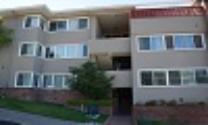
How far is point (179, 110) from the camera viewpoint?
25.3 meters

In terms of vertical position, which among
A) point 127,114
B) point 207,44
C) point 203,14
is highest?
point 203,14

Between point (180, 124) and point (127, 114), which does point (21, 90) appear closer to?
point (127, 114)

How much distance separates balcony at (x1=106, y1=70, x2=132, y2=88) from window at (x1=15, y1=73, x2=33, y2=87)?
25.9 ft

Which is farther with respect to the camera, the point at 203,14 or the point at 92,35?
the point at 92,35

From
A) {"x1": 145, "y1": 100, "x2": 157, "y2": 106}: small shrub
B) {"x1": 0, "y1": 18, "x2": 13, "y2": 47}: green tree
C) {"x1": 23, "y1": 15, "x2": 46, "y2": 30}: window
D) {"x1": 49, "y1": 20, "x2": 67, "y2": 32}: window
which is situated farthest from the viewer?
{"x1": 49, "y1": 20, "x2": 67, "y2": 32}: window

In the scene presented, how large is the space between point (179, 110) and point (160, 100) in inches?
110

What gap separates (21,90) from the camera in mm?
31422

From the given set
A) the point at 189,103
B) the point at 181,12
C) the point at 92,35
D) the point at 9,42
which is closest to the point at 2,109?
the point at 9,42

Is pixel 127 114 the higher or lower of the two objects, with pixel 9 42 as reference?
lower

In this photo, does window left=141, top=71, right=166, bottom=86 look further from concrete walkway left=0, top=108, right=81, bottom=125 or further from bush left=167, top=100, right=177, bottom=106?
concrete walkway left=0, top=108, right=81, bottom=125

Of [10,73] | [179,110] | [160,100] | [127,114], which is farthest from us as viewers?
[10,73]

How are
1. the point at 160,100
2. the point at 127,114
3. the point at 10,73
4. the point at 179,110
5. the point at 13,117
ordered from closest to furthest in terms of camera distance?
the point at 13,117, the point at 179,110, the point at 160,100, the point at 127,114, the point at 10,73

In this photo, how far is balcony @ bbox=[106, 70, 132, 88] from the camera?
30.2m

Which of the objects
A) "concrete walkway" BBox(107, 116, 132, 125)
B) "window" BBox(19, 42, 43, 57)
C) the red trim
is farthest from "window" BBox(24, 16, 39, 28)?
"concrete walkway" BBox(107, 116, 132, 125)
